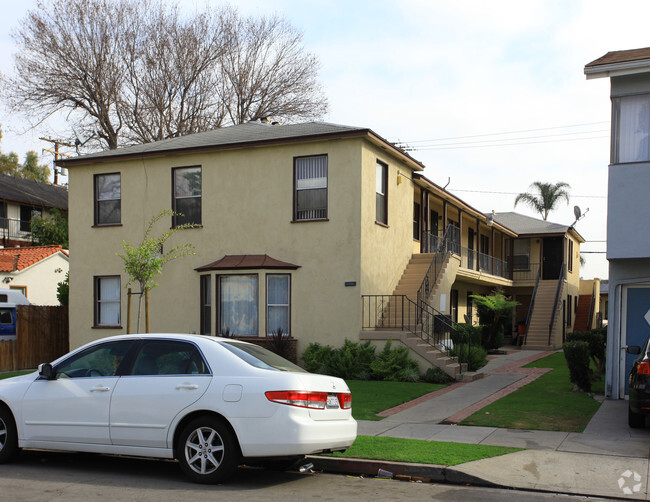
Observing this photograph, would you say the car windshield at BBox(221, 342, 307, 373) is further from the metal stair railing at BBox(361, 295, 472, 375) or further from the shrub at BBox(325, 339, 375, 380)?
the metal stair railing at BBox(361, 295, 472, 375)

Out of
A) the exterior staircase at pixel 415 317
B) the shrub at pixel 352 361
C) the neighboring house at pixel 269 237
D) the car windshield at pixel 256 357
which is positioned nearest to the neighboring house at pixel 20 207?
the neighboring house at pixel 269 237

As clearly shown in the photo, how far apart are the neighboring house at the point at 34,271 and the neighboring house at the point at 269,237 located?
986cm

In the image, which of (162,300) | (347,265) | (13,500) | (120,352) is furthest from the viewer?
(162,300)

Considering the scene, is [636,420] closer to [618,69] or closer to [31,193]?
[618,69]

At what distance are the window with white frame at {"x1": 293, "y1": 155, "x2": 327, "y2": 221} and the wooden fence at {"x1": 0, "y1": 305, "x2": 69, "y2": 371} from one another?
8.84 metres

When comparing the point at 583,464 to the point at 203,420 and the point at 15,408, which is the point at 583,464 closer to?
the point at 203,420

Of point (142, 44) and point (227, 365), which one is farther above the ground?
point (142, 44)

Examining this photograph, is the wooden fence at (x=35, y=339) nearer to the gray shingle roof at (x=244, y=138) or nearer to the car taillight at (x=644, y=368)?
the gray shingle roof at (x=244, y=138)

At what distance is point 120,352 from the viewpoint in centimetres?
817

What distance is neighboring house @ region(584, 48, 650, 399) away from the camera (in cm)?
1248

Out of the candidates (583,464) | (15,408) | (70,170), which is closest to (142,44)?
(70,170)

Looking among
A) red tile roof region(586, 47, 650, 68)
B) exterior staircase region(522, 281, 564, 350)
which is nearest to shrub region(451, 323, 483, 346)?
exterior staircase region(522, 281, 564, 350)

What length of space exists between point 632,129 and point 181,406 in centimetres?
957

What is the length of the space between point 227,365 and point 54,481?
216 cm
